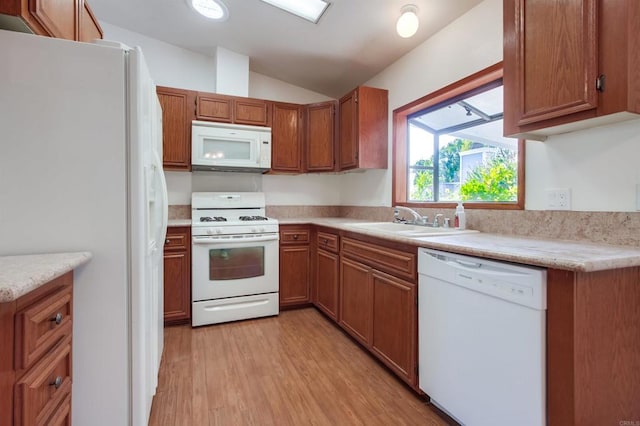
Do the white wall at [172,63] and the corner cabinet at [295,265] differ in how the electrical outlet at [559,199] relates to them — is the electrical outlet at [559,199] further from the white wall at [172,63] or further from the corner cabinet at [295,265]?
the white wall at [172,63]

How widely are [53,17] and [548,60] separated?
2108 millimetres

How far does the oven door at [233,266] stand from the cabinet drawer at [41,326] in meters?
1.63

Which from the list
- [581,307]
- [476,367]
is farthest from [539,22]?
[476,367]

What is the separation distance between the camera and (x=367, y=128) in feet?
9.75

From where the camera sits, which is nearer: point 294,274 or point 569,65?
point 569,65

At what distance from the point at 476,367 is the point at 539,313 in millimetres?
409

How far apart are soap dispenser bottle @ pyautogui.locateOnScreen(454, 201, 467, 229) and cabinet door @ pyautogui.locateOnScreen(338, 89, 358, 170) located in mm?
1146

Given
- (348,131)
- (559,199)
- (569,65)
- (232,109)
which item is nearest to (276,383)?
(559,199)

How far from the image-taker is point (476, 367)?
1.34 m

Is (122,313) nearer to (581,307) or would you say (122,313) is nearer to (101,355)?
(101,355)

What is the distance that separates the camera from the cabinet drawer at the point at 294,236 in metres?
3.11

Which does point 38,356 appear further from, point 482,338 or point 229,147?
point 229,147

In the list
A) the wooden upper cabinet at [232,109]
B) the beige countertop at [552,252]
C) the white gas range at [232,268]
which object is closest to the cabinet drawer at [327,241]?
the white gas range at [232,268]

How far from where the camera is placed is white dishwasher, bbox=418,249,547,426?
3.68 feet
